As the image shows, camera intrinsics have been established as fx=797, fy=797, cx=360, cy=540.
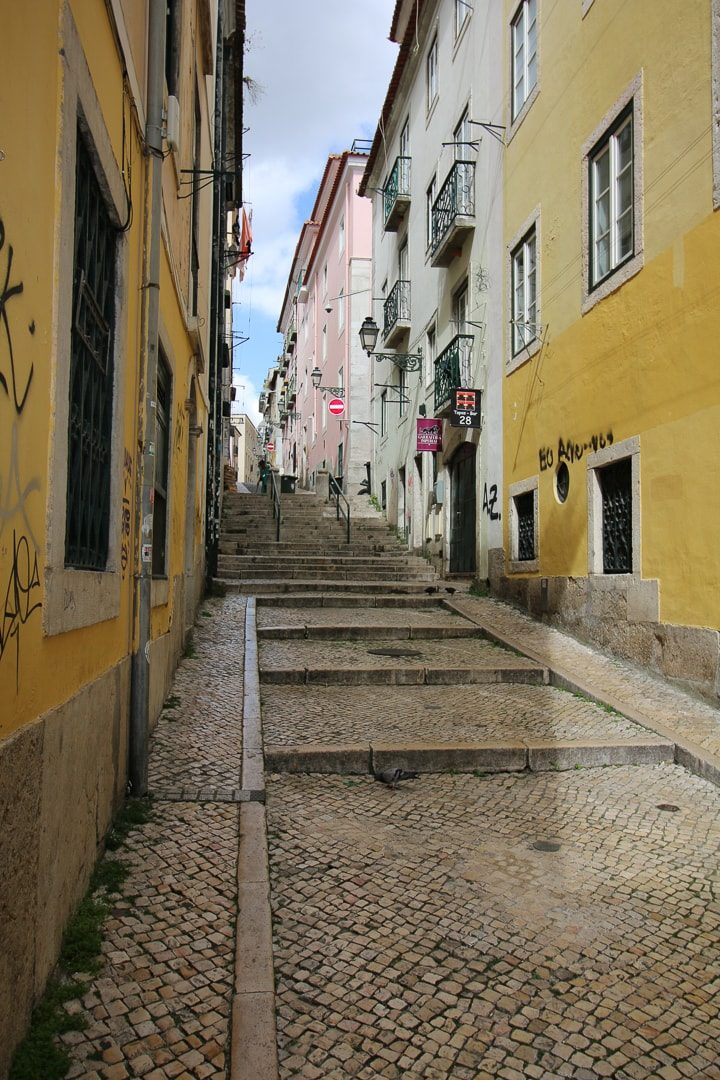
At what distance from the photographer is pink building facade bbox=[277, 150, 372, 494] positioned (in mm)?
27047

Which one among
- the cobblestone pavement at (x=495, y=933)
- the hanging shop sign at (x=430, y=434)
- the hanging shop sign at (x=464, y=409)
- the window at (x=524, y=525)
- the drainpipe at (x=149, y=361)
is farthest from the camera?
the hanging shop sign at (x=430, y=434)

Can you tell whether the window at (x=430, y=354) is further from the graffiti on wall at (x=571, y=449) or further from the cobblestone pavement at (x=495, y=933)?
the cobblestone pavement at (x=495, y=933)

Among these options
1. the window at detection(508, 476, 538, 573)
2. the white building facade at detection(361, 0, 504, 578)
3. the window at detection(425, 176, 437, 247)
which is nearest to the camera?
the window at detection(508, 476, 538, 573)

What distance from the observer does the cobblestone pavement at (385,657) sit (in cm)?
769

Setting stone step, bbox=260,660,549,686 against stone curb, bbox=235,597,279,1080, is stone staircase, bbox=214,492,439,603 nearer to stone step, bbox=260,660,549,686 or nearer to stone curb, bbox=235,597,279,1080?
stone step, bbox=260,660,549,686

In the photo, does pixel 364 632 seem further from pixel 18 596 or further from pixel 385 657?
pixel 18 596

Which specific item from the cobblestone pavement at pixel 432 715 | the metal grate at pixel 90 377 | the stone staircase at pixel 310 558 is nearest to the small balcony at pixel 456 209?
the stone staircase at pixel 310 558

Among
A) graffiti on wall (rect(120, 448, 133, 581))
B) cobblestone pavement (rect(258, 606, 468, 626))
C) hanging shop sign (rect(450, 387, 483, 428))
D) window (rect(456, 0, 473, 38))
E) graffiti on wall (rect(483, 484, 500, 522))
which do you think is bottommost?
cobblestone pavement (rect(258, 606, 468, 626))

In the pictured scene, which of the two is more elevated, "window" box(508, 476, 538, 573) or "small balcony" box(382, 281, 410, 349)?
"small balcony" box(382, 281, 410, 349)

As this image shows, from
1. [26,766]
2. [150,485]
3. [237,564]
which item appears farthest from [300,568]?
[26,766]

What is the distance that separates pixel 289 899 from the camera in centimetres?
330

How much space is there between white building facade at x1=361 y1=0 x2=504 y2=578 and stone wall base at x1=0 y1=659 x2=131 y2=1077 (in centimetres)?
884

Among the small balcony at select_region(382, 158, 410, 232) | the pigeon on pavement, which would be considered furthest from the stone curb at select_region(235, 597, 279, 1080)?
the small balcony at select_region(382, 158, 410, 232)

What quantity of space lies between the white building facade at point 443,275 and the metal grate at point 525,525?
62 centimetres
